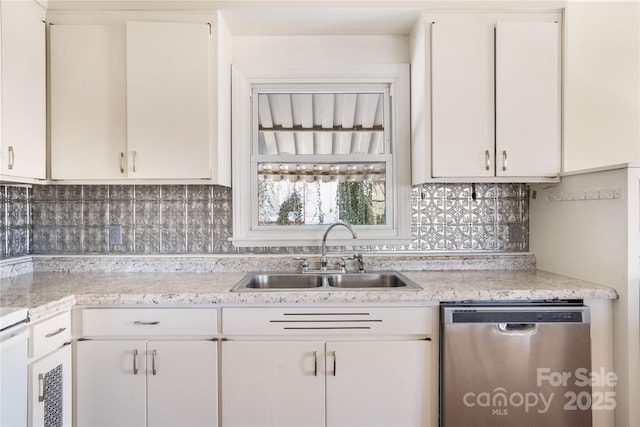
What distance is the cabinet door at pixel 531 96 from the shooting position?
6.54ft

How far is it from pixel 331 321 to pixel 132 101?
1.55 metres

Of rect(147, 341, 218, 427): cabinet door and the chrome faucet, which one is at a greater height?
the chrome faucet

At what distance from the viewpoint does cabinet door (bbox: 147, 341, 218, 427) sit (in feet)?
5.53

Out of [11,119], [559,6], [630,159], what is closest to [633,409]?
[630,159]

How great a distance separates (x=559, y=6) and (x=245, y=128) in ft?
6.31

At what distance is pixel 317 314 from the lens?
5.61 feet

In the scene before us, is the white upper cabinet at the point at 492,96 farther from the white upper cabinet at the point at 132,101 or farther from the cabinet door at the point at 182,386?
the cabinet door at the point at 182,386

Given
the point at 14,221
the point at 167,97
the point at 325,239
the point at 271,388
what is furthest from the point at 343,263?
the point at 14,221

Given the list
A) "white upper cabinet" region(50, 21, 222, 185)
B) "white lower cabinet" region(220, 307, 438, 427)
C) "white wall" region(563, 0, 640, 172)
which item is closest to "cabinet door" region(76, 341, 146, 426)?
"white lower cabinet" region(220, 307, 438, 427)

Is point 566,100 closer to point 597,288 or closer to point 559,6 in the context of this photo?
point 559,6

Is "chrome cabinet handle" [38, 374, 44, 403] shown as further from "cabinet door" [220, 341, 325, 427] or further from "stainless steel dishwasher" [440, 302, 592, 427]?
"stainless steel dishwasher" [440, 302, 592, 427]

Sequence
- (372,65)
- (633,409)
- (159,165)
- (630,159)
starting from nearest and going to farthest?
(633,409) < (159,165) < (630,159) < (372,65)

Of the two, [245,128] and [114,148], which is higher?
[245,128]

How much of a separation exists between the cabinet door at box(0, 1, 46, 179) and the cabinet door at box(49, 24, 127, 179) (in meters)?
0.05
